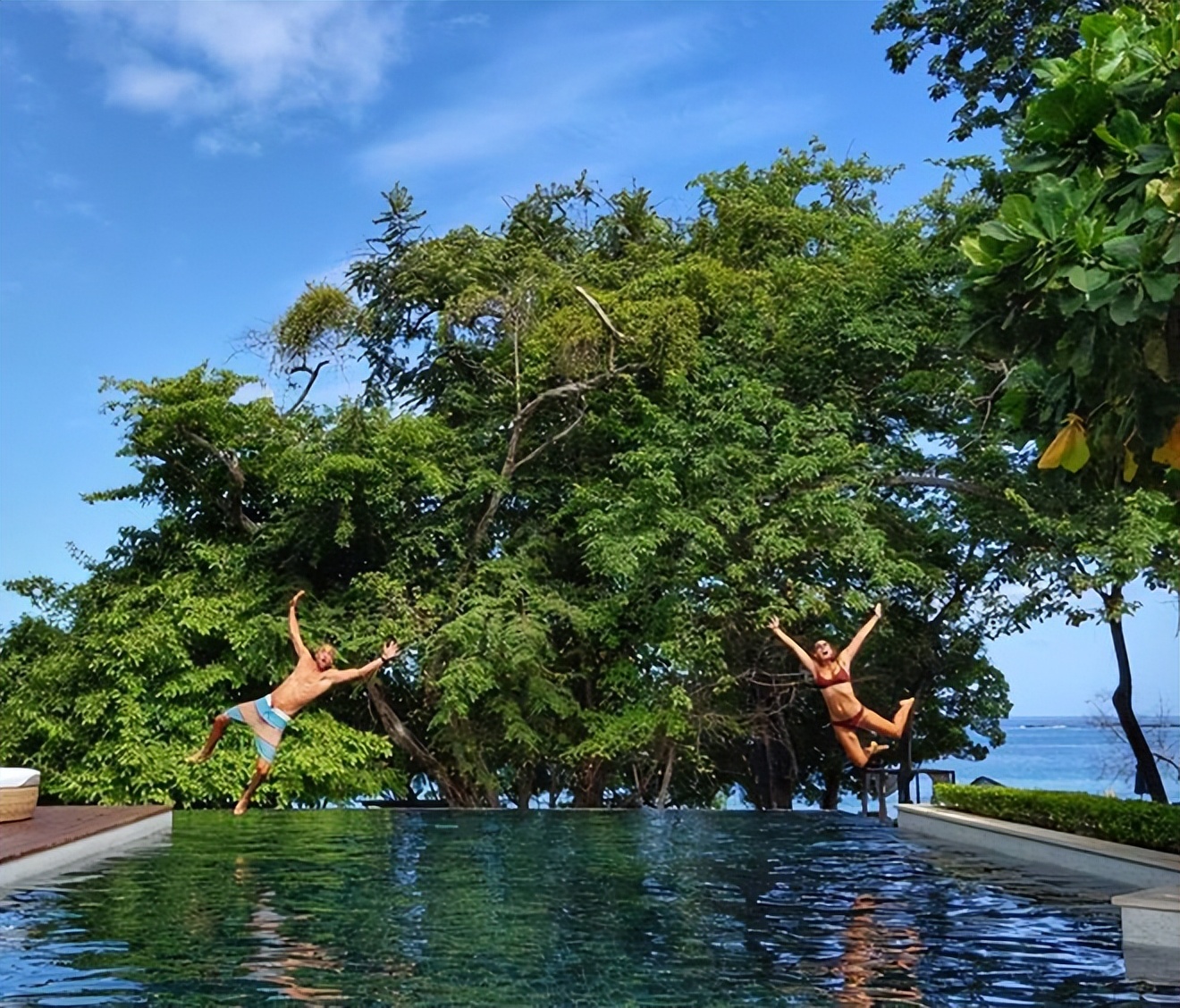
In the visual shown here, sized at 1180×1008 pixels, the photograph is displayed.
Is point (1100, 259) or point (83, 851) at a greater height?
point (1100, 259)

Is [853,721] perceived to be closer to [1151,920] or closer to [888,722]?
[888,722]

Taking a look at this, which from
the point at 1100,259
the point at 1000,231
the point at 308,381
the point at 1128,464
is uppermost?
the point at 308,381

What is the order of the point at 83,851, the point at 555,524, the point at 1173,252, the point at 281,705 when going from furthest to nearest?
the point at 555,524 < the point at 281,705 < the point at 83,851 < the point at 1173,252

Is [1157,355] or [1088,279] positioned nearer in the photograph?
[1088,279]

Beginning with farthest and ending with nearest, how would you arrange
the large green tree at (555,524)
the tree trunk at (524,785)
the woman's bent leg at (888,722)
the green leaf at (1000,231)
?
1. the tree trunk at (524,785)
2. the large green tree at (555,524)
3. the woman's bent leg at (888,722)
4. the green leaf at (1000,231)

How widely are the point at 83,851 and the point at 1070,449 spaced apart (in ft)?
29.1

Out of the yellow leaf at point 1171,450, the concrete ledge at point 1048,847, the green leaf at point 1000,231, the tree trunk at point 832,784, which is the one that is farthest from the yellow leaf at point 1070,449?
the tree trunk at point 832,784

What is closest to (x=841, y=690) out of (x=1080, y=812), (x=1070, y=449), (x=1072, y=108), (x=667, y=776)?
(x=1080, y=812)

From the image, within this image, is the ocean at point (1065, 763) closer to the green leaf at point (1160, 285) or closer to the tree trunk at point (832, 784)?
the tree trunk at point (832, 784)

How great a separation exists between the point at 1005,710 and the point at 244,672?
1185 centimetres

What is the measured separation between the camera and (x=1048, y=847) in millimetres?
9562

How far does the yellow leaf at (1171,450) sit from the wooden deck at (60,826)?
24.8 ft

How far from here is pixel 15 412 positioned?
1502 centimetres

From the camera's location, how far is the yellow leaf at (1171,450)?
Answer: 4.81m
